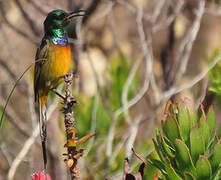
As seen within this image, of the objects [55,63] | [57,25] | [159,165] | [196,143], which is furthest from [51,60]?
[196,143]

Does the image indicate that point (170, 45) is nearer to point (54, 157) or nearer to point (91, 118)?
point (91, 118)

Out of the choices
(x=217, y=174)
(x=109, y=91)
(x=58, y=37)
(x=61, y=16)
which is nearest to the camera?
(x=217, y=174)

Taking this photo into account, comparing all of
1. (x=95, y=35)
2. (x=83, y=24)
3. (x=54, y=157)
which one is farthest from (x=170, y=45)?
(x=95, y=35)

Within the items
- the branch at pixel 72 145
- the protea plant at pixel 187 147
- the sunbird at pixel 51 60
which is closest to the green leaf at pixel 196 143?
the protea plant at pixel 187 147

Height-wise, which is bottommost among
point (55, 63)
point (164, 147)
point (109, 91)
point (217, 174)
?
point (217, 174)

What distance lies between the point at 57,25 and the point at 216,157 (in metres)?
1.02

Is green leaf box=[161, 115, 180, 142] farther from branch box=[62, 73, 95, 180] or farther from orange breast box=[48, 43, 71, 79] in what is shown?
orange breast box=[48, 43, 71, 79]

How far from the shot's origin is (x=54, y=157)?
2887mm

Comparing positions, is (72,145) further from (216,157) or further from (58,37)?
(58,37)

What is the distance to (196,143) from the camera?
3.54 ft

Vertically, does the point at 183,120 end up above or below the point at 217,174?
above

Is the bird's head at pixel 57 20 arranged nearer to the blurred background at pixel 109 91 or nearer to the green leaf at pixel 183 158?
the blurred background at pixel 109 91

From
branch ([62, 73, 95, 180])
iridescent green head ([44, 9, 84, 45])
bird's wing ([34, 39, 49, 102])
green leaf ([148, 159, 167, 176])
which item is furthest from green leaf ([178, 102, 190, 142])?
bird's wing ([34, 39, 49, 102])

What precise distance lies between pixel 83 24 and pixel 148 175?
214cm
